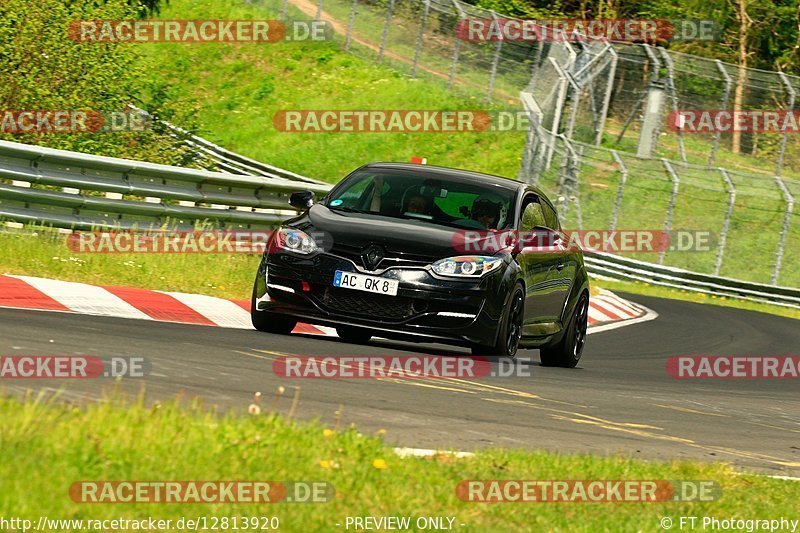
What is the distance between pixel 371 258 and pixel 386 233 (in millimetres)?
324

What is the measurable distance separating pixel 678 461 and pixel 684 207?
31210mm

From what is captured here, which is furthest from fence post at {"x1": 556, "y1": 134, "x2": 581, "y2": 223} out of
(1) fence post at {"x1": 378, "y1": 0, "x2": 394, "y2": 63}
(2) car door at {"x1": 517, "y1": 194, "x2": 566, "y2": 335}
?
(2) car door at {"x1": 517, "y1": 194, "x2": 566, "y2": 335}

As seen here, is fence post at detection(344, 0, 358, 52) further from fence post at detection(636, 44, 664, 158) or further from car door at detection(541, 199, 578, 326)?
car door at detection(541, 199, 578, 326)

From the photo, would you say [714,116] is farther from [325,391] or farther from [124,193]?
[325,391]

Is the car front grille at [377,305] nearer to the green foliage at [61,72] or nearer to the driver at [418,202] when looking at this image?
the driver at [418,202]

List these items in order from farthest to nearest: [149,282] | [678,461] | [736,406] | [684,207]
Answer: [684,207] → [149,282] → [736,406] → [678,461]

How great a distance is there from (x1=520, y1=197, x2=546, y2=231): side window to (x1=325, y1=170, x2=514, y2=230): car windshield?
186mm

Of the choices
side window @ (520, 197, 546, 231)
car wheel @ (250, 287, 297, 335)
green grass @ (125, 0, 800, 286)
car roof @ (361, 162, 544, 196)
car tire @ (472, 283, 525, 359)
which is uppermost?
car roof @ (361, 162, 544, 196)

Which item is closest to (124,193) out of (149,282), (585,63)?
(149,282)

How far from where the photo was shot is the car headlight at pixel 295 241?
11.5 meters

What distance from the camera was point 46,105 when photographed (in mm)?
20000

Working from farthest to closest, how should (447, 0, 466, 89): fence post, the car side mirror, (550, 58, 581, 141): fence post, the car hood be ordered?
(447, 0, 466, 89): fence post, (550, 58, 581, 141): fence post, the car side mirror, the car hood

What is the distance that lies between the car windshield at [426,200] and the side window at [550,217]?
99 cm

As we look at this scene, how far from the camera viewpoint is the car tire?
1164cm
